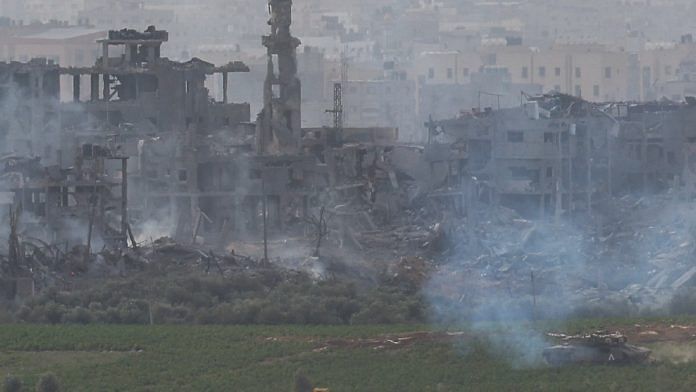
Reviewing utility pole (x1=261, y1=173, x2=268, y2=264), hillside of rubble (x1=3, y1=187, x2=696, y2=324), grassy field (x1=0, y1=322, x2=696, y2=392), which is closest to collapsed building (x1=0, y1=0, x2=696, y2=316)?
utility pole (x1=261, y1=173, x2=268, y2=264)

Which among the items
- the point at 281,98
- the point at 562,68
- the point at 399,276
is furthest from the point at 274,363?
the point at 562,68

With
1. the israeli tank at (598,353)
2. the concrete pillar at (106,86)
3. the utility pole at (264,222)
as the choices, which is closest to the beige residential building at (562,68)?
the concrete pillar at (106,86)

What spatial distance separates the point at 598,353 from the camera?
48.7 meters

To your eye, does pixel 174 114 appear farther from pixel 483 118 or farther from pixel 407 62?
pixel 407 62

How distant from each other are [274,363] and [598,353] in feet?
18.7

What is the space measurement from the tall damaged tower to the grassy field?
2360 centimetres

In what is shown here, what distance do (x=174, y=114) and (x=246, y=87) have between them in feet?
161

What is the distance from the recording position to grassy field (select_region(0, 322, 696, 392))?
47188 mm

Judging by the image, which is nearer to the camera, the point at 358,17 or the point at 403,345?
the point at 403,345

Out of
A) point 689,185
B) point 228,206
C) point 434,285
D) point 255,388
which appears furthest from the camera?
point 689,185

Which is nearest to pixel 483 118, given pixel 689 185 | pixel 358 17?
pixel 689 185

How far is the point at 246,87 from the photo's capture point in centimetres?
13175

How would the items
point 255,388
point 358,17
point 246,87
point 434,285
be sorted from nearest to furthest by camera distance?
point 255,388 → point 434,285 → point 246,87 → point 358,17

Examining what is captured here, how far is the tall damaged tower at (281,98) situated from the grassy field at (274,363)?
77.4ft
